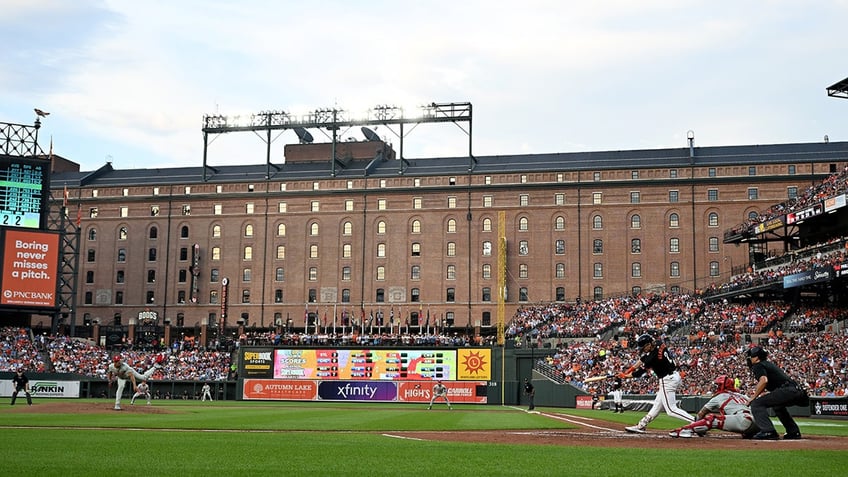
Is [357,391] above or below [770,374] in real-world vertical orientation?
below

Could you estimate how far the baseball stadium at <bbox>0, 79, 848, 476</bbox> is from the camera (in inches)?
2228

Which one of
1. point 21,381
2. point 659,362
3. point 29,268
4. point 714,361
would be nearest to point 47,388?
point 29,268

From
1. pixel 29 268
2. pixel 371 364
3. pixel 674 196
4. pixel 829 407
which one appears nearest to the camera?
pixel 829 407

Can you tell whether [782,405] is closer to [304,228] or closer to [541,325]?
[541,325]

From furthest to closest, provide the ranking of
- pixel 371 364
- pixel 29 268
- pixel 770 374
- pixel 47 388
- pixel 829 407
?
pixel 29 268 < pixel 371 364 < pixel 47 388 < pixel 829 407 < pixel 770 374

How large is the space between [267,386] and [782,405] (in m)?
53.2

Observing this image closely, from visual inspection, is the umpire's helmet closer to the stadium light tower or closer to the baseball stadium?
the baseball stadium

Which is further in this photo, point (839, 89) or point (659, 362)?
point (839, 89)

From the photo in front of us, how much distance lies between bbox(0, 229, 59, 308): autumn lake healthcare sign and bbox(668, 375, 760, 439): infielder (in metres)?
63.7

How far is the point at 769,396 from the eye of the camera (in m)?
18.2

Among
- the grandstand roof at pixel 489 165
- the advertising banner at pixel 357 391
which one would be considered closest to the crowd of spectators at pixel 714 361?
the advertising banner at pixel 357 391

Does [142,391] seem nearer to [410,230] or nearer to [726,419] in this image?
[726,419]

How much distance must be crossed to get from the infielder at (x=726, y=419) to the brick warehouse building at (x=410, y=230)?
6954 centimetres

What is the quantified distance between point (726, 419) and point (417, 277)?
78.4m
